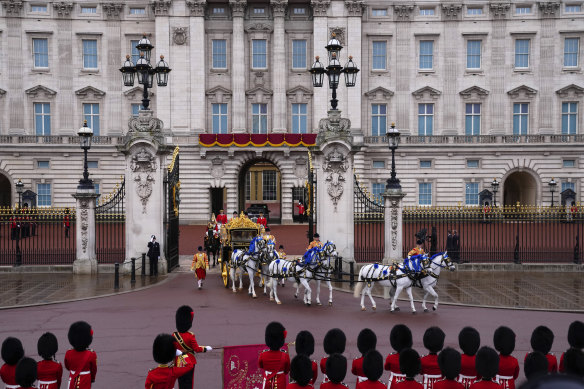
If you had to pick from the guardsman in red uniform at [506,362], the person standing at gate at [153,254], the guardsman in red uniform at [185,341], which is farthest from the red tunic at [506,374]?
the person standing at gate at [153,254]

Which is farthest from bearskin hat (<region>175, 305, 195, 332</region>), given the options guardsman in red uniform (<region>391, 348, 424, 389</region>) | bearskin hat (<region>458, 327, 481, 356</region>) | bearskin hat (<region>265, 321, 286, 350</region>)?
bearskin hat (<region>458, 327, 481, 356</region>)

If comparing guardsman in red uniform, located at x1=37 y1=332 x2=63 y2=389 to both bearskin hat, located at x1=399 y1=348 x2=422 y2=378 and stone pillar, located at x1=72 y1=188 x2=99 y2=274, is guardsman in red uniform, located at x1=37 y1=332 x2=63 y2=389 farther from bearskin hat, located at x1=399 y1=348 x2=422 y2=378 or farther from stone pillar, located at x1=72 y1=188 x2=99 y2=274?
stone pillar, located at x1=72 y1=188 x2=99 y2=274

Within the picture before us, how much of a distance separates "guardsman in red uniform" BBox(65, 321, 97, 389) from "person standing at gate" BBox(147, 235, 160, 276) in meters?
11.6

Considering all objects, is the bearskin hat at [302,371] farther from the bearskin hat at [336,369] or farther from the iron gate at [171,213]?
the iron gate at [171,213]

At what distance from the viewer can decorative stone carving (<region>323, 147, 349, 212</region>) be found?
1951 cm

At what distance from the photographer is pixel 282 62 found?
4262 centimetres

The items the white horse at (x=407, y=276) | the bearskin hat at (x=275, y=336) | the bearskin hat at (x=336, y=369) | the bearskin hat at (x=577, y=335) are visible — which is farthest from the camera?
the white horse at (x=407, y=276)

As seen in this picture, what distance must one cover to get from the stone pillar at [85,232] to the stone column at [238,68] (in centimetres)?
2284


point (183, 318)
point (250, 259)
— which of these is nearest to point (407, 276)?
point (250, 259)

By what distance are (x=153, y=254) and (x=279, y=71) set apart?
1028 inches

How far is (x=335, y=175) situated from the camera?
1962 cm

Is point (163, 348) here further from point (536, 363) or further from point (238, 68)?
point (238, 68)

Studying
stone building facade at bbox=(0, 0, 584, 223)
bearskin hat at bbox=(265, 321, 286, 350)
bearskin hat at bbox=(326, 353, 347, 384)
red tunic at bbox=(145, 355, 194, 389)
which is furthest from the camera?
stone building facade at bbox=(0, 0, 584, 223)

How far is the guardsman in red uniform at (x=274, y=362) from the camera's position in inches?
296
